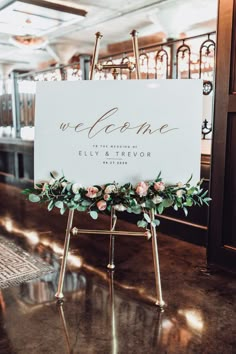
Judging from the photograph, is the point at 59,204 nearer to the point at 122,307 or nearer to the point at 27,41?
the point at 122,307

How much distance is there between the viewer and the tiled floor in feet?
5.81

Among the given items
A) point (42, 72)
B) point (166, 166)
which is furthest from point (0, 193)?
point (166, 166)

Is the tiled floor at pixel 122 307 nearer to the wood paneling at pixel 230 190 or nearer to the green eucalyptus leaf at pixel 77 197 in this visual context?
the wood paneling at pixel 230 190

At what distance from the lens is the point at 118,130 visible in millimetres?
2053

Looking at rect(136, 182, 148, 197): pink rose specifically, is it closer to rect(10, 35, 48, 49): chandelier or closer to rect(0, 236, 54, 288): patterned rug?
rect(0, 236, 54, 288): patterned rug

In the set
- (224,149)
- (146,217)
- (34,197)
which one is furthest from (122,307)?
(224,149)

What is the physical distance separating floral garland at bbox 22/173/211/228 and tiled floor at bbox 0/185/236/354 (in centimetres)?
55

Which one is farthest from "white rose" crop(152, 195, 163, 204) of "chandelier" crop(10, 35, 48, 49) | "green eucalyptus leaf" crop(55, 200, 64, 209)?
"chandelier" crop(10, 35, 48, 49)

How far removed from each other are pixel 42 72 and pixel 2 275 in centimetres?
385

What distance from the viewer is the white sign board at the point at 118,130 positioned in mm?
2008

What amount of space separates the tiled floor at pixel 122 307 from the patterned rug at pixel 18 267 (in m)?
0.09

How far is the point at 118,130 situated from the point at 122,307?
1.05 meters

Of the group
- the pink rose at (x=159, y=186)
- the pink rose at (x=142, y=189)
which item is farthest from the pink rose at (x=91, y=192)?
the pink rose at (x=159, y=186)

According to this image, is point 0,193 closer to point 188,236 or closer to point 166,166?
point 188,236
